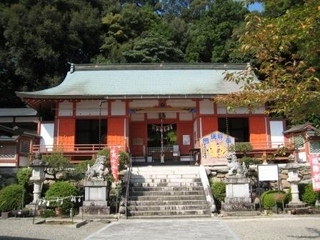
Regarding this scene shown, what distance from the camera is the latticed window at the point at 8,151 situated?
57.1ft

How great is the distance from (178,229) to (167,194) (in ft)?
15.1

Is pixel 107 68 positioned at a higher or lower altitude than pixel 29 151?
higher

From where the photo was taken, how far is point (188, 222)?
473 inches

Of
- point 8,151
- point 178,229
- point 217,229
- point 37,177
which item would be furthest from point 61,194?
point 217,229

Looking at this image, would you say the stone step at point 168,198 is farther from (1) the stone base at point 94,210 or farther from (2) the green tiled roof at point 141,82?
(2) the green tiled roof at point 141,82

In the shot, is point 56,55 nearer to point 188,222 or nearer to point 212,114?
point 212,114

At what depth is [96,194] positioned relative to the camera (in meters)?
13.8

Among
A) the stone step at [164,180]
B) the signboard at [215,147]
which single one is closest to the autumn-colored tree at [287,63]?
the stone step at [164,180]

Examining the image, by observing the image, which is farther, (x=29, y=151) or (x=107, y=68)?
(x=107, y=68)

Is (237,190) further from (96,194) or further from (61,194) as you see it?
(61,194)

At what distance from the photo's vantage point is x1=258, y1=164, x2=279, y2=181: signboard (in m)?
14.6

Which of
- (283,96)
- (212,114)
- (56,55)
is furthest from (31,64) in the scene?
(283,96)

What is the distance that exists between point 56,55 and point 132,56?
8312mm

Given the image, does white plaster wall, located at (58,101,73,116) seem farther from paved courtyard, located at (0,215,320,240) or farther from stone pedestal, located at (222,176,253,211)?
stone pedestal, located at (222,176,253,211)
